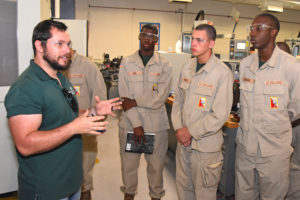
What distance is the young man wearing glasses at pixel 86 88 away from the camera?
2365 mm

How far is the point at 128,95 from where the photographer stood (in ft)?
7.77

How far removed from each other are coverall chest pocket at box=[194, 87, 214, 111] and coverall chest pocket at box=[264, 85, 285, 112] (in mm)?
406

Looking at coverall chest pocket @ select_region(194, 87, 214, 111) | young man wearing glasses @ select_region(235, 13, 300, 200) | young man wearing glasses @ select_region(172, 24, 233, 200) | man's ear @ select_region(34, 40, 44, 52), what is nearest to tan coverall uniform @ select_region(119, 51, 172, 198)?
young man wearing glasses @ select_region(172, 24, 233, 200)

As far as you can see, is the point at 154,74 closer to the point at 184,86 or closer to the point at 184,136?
the point at 184,86

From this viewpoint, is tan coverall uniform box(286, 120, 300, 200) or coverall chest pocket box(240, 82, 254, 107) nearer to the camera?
coverall chest pocket box(240, 82, 254, 107)

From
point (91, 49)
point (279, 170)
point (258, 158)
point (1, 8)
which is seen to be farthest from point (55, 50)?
point (91, 49)

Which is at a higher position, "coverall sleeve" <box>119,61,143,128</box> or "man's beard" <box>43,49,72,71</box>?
"man's beard" <box>43,49,72,71</box>

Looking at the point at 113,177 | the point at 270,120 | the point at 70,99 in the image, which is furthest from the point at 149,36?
the point at 113,177

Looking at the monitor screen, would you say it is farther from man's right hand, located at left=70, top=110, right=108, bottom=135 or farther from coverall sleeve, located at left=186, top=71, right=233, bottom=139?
man's right hand, located at left=70, top=110, right=108, bottom=135

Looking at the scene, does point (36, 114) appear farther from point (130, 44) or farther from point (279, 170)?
point (130, 44)

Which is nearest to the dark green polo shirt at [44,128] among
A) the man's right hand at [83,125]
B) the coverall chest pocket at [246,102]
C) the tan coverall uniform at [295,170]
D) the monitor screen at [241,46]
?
the man's right hand at [83,125]

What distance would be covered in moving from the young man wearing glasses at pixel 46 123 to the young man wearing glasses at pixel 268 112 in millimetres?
1237

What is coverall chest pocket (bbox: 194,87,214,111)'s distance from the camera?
195 centimetres

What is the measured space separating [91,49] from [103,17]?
3.79ft
